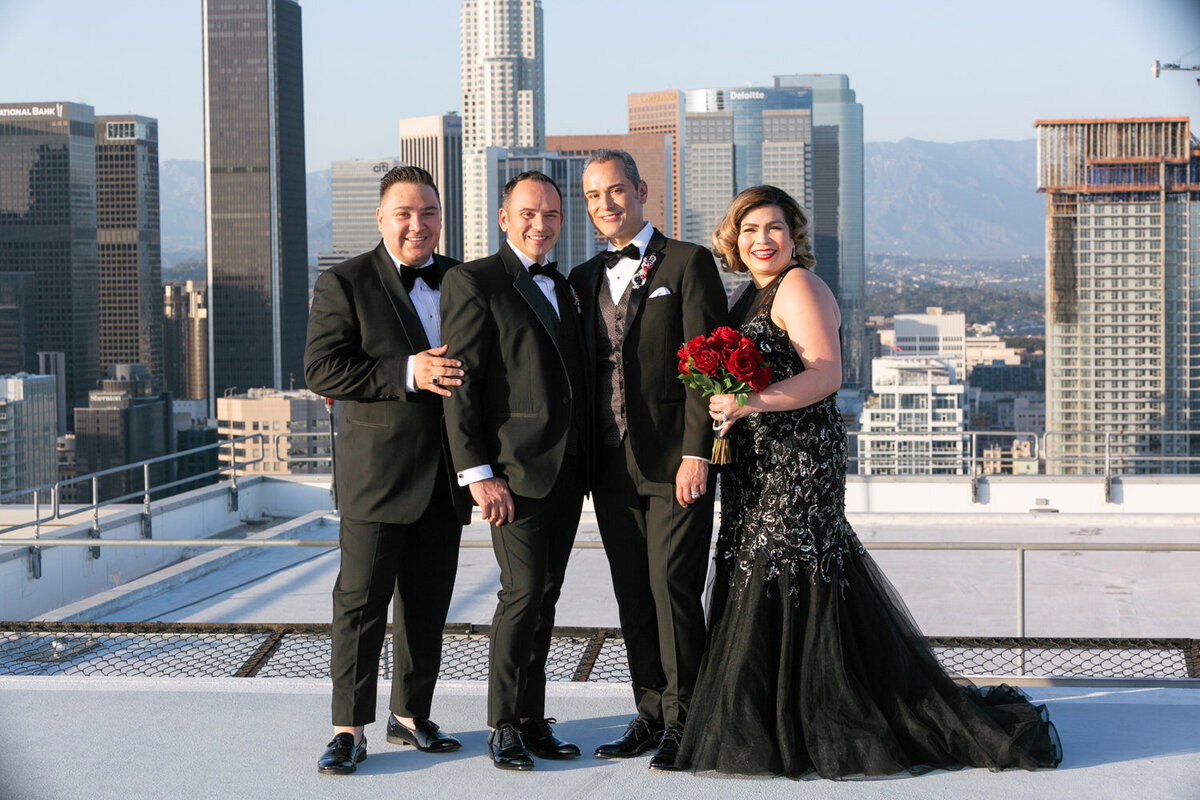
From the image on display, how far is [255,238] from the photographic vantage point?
130875 mm

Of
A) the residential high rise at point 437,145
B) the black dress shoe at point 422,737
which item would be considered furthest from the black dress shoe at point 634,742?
the residential high rise at point 437,145

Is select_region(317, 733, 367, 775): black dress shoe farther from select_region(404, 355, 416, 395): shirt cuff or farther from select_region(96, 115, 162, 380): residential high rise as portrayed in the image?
select_region(96, 115, 162, 380): residential high rise

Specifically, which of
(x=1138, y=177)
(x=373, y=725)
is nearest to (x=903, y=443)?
(x=1138, y=177)

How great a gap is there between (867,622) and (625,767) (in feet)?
2.15

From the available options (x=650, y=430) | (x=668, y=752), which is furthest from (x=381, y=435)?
(x=668, y=752)

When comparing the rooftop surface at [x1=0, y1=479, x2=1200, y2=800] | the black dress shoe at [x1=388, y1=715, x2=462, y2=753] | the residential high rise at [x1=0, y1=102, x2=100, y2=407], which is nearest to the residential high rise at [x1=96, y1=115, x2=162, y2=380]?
the residential high rise at [x1=0, y1=102, x2=100, y2=407]

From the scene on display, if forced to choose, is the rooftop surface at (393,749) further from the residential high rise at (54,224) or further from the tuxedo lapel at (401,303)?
the residential high rise at (54,224)

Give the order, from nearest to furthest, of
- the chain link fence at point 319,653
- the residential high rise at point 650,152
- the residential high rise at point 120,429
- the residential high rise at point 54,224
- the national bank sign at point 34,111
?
the chain link fence at point 319,653, the residential high rise at point 120,429, the residential high rise at point 54,224, the national bank sign at point 34,111, the residential high rise at point 650,152

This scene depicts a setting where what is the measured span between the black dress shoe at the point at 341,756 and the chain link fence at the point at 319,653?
2.86ft

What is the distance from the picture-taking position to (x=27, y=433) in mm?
84500

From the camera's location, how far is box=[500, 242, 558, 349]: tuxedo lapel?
2.93 metres

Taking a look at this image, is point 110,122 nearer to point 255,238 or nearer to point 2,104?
point 2,104

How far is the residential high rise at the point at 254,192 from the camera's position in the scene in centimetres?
12394

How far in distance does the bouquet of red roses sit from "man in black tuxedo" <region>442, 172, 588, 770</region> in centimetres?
31
